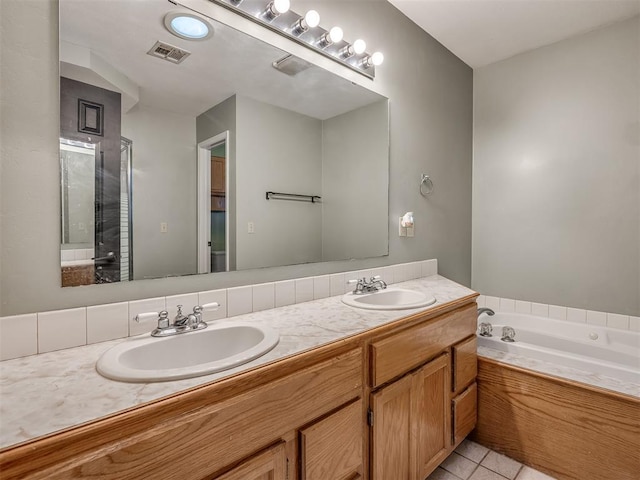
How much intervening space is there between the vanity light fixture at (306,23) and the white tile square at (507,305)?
2549mm

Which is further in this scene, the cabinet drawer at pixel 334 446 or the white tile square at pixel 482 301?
the white tile square at pixel 482 301

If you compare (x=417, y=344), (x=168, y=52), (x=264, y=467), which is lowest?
(x=264, y=467)

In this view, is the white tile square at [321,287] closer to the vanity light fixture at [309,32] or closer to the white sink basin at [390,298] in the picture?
the white sink basin at [390,298]

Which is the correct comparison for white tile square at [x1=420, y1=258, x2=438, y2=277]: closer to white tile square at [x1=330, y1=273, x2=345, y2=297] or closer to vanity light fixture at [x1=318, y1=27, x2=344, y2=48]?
white tile square at [x1=330, y1=273, x2=345, y2=297]

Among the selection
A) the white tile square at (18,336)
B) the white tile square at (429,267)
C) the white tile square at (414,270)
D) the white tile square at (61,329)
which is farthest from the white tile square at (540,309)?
the white tile square at (18,336)

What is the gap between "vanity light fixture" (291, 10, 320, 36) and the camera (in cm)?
152

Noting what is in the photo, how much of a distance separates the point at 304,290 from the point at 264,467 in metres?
0.83

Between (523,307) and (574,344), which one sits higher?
(523,307)

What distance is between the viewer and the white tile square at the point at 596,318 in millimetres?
2307

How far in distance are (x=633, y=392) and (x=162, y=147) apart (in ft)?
7.51

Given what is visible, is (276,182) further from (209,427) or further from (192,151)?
(209,427)

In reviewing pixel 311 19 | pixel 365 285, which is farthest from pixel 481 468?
pixel 311 19

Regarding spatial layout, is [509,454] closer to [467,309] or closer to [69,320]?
[467,309]

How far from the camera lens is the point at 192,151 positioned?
51.2 inches
